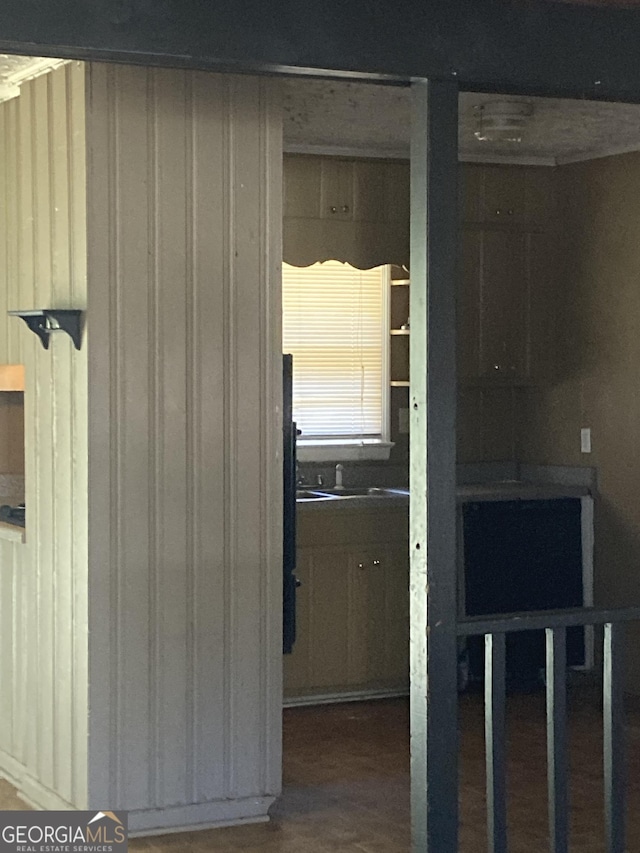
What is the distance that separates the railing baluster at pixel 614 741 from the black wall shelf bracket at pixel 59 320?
1.97 metres

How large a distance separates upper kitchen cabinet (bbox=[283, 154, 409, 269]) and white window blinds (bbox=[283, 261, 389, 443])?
27 cm

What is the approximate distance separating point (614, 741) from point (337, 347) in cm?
369

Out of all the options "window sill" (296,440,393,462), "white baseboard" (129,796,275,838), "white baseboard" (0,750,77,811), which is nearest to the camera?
"white baseboard" (129,796,275,838)

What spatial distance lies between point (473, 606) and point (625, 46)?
3.43m

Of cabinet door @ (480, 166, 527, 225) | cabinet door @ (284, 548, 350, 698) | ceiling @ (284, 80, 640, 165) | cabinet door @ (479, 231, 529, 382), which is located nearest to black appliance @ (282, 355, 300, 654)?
ceiling @ (284, 80, 640, 165)

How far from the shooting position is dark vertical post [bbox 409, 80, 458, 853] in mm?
3059

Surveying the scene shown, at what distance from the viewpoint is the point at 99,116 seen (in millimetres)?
4203

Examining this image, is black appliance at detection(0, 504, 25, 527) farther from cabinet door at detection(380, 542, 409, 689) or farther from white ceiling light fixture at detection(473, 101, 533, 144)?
white ceiling light fixture at detection(473, 101, 533, 144)

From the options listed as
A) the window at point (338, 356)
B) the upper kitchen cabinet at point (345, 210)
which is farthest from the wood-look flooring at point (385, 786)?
the upper kitchen cabinet at point (345, 210)

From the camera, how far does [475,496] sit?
6234 millimetres

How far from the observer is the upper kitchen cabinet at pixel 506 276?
21.9 feet

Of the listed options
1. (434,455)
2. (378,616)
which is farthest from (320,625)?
(434,455)

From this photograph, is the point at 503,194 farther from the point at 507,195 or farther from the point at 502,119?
the point at 502,119

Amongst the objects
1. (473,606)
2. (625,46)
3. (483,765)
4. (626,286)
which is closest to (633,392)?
(626,286)
